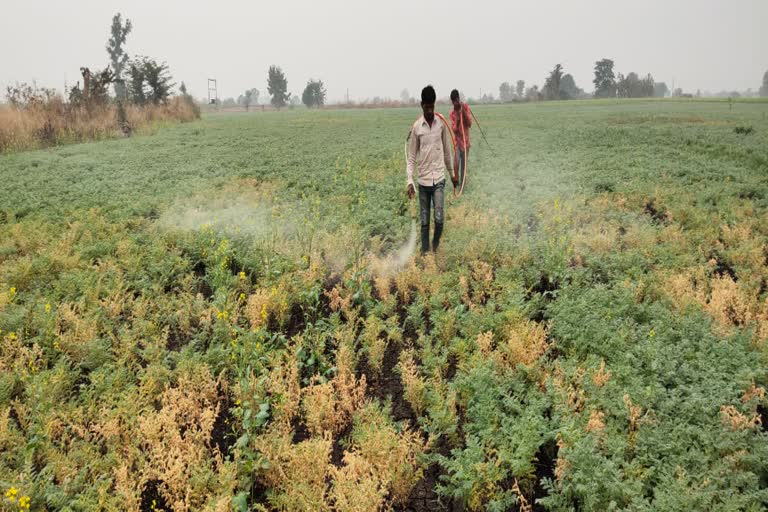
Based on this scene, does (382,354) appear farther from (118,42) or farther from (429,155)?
(118,42)

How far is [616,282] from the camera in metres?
6.73

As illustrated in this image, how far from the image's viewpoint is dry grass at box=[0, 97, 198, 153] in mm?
19328

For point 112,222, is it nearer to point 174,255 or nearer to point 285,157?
point 174,255

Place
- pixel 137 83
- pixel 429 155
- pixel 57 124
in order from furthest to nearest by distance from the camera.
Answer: pixel 137 83 < pixel 57 124 < pixel 429 155

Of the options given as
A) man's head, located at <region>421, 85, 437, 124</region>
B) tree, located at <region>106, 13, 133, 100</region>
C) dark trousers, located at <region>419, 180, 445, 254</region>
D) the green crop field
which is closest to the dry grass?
the green crop field

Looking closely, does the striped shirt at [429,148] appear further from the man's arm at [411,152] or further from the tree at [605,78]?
the tree at [605,78]

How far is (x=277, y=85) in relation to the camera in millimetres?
106500

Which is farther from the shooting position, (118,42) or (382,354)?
(118,42)

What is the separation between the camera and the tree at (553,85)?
103369mm

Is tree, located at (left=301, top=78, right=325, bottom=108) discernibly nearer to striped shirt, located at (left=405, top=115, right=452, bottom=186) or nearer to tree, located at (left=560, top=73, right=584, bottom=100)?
tree, located at (left=560, top=73, right=584, bottom=100)

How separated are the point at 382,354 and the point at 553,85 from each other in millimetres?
115893

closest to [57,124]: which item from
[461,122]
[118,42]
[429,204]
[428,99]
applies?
[461,122]

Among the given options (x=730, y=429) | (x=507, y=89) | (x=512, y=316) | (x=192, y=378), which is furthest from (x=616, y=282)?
(x=507, y=89)

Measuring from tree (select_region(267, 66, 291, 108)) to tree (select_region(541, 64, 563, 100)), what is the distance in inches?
2208
